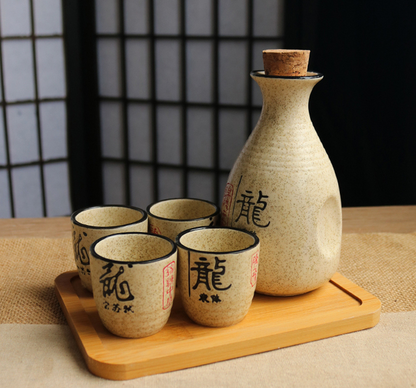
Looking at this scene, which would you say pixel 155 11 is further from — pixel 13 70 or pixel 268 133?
pixel 268 133

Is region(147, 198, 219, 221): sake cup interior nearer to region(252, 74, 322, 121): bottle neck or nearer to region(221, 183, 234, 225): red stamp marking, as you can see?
region(221, 183, 234, 225): red stamp marking

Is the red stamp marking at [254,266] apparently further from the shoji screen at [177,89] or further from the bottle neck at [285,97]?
the shoji screen at [177,89]

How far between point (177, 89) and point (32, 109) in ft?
2.03

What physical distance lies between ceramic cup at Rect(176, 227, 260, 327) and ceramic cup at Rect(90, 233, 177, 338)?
0.02m

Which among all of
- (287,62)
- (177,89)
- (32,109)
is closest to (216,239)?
(287,62)

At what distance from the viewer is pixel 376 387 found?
0.57 meters

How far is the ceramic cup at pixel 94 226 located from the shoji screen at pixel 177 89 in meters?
1.38

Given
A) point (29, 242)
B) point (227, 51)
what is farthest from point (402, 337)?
point (227, 51)

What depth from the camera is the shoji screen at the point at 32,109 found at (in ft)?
6.96

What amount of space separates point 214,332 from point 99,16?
1.93 m

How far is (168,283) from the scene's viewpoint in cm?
62

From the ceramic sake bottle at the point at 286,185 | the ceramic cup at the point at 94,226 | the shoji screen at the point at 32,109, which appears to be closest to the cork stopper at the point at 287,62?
the ceramic sake bottle at the point at 286,185

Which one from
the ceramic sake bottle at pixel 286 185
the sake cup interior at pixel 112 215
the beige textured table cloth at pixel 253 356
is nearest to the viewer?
the beige textured table cloth at pixel 253 356

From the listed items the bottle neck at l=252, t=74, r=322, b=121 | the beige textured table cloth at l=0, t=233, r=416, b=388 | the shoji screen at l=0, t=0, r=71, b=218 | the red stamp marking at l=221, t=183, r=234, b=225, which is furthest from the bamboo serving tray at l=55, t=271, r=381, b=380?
the shoji screen at l=0, t=0, r=71, b=218
